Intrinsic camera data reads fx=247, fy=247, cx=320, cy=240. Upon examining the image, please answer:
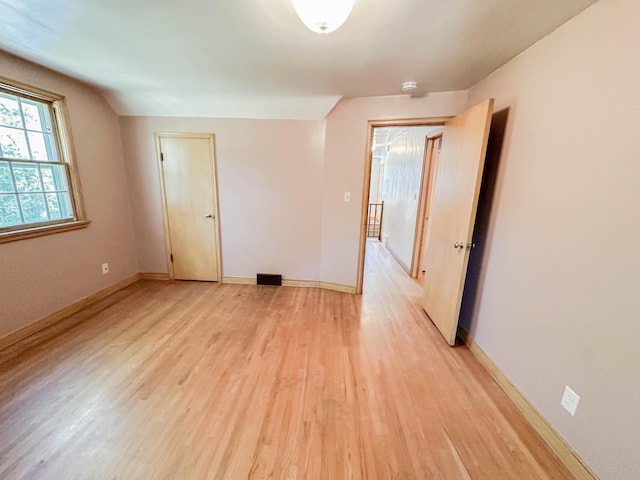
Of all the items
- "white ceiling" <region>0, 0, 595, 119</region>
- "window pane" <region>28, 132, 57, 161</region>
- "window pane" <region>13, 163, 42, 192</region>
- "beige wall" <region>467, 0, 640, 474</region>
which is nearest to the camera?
"beige wall" <region>467, 0, 640, 474</region>

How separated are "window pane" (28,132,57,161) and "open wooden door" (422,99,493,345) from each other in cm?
374

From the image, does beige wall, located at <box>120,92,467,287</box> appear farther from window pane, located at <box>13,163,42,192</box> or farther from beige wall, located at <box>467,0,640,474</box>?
beige wall, located at <box>467,0,640,474</box>

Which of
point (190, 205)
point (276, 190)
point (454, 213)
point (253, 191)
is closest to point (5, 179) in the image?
point (190, 205)

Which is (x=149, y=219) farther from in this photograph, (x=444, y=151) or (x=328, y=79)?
(x=444, y=151)

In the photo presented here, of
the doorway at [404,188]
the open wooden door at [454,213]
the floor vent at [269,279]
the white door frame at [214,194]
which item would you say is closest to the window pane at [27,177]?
the white door frame at [214,194]

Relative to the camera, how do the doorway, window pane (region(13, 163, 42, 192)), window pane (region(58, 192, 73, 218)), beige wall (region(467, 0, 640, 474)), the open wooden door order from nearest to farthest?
beige wall (region(467, 0, 640, 474)) → the open wooden door → window pane (region(13, 163, 42, 192)) → window pane (region(58, 192, 73, 218)) → the doorway

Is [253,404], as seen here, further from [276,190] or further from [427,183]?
[427,183]

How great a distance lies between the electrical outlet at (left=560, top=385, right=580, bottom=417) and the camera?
3.97ft

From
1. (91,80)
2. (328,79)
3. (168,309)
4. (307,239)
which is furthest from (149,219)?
(328,79)

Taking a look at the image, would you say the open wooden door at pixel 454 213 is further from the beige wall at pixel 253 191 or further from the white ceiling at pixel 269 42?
the beige wall at pixel 253 191

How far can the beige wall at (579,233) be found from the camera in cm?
102

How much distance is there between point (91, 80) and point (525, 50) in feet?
12.1

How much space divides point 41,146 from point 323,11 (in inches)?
111

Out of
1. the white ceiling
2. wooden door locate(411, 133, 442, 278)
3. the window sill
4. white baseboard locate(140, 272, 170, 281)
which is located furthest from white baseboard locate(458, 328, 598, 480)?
the window sill
